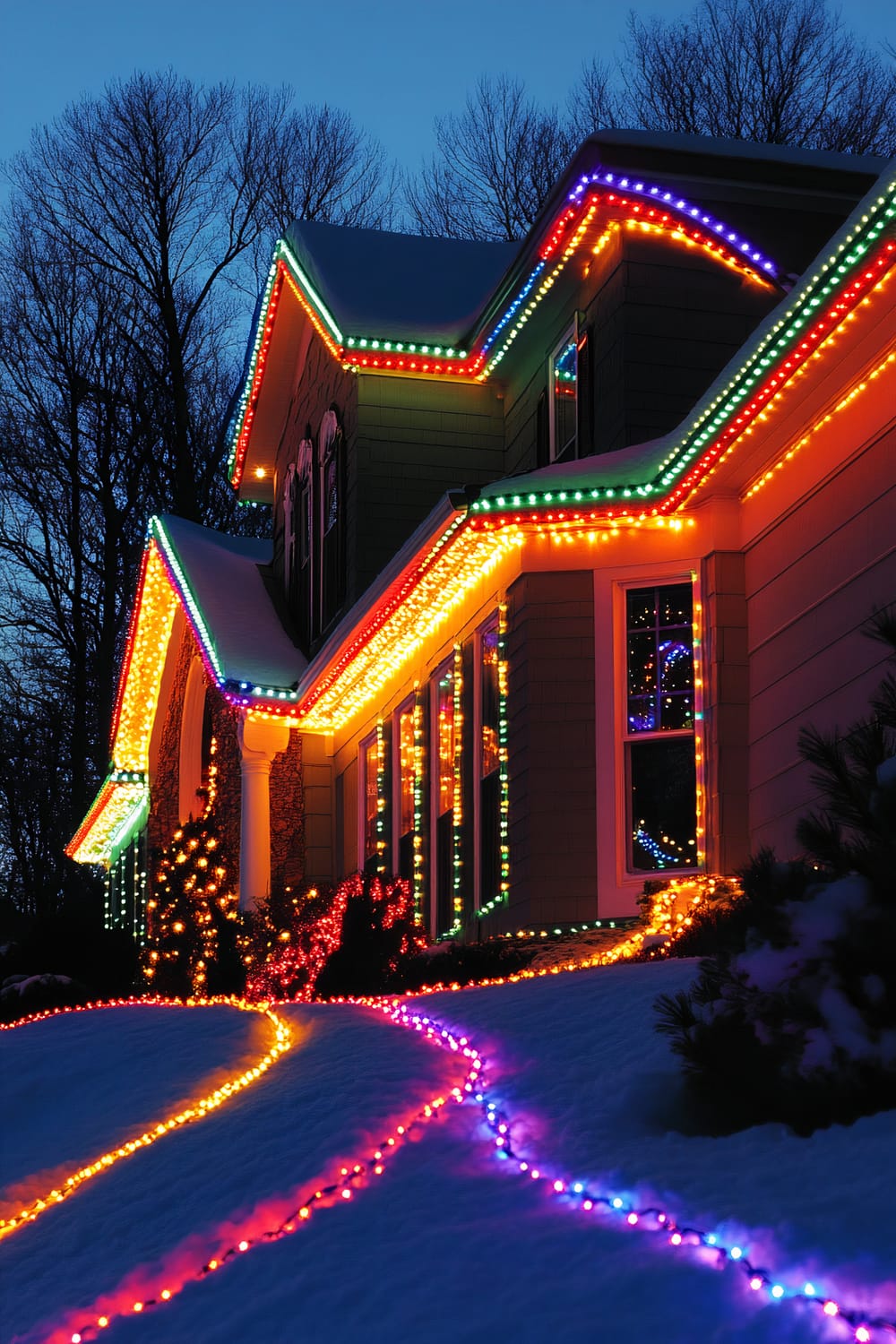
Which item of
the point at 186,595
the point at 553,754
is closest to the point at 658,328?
the point at 553,754

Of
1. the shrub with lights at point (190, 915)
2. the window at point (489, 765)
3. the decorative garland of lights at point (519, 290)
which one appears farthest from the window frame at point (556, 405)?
the shrub with lights at point (190, 915)

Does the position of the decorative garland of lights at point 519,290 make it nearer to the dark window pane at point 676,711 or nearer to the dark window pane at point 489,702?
the dark window pane at point 489,702

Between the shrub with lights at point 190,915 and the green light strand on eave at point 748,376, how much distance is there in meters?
5.93

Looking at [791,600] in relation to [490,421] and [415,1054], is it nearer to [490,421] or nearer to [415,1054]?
[415,1054]

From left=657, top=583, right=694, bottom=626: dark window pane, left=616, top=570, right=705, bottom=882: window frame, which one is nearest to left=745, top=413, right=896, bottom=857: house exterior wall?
left=616, top=570, right=705, bottom=882: window frame

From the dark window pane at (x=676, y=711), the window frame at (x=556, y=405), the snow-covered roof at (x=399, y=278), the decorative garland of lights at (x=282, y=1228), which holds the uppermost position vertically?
the snow-covered roof at (x=399, y=278)

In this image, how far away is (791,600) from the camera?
38.1 ft

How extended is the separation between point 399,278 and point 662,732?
7528 mm

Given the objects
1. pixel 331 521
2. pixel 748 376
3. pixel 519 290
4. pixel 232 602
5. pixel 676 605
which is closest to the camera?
pixel 748 376

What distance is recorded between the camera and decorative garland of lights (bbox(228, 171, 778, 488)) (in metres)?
14.2

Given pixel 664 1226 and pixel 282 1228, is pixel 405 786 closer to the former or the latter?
pixel 282 1228

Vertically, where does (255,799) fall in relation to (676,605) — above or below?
below

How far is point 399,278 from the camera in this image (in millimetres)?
18406

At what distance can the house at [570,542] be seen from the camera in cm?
1109
